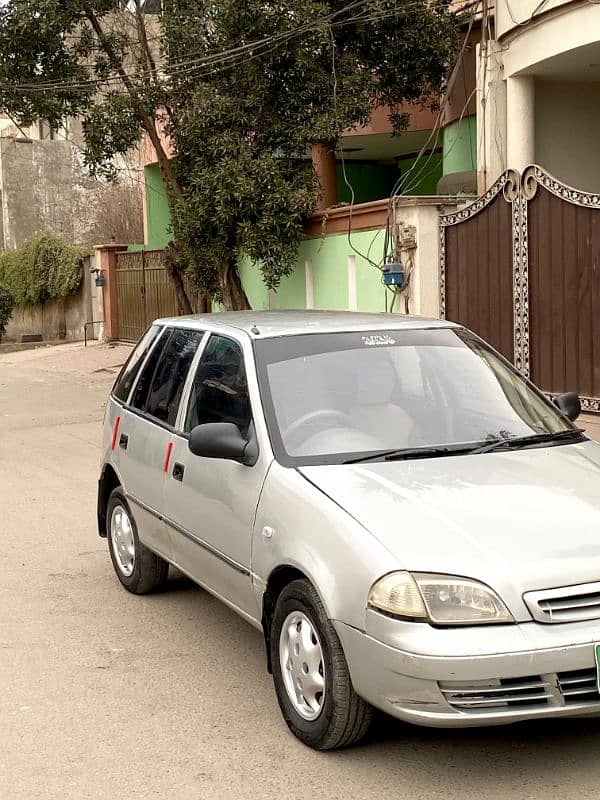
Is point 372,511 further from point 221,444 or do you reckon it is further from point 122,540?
point 122,540

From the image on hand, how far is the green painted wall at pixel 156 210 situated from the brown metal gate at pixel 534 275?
1505 centimetres

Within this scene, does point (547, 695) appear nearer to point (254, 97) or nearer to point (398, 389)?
point (398, 389)

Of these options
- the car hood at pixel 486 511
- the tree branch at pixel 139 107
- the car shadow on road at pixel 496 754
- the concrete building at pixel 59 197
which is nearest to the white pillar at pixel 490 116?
the tree branch at pixel 139 107

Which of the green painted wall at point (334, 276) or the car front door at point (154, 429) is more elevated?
the green painted wall at point (334, 276)

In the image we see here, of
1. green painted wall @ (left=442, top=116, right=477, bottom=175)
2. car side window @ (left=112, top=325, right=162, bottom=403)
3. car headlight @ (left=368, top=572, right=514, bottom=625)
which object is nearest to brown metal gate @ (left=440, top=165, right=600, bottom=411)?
green painted wall @ (left=442, top=116, right=477, bottom=175)

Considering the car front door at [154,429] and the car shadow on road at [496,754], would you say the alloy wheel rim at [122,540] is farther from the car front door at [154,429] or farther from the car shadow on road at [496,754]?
the car shadow on road at [496,754]

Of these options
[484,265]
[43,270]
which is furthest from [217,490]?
[43,270]

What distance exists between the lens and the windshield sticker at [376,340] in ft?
17.7

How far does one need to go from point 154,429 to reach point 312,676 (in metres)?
2.20

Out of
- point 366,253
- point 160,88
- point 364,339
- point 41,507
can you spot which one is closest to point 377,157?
point 160,88

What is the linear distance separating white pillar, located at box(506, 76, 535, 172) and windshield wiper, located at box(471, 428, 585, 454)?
32.8 feet

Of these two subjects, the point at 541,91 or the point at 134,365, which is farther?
the point at 541,91

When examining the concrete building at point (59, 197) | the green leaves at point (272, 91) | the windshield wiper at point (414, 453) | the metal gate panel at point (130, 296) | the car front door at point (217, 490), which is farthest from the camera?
the concrete building at point (59, 197)

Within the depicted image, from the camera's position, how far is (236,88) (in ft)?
54.5
